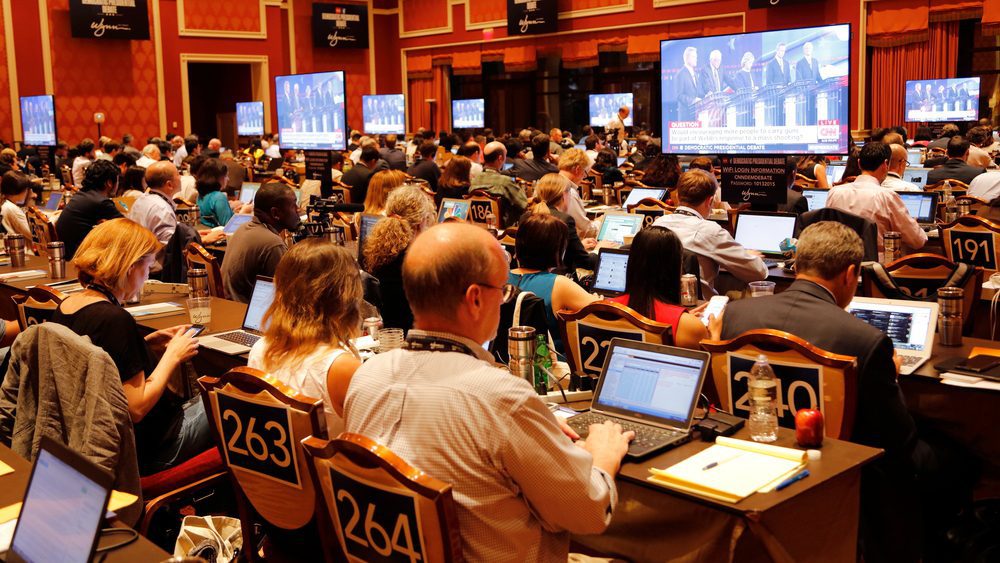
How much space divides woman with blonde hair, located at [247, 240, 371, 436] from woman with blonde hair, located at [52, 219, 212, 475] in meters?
0.50

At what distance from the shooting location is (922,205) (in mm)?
7121

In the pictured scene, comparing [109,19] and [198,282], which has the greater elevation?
[109,19]

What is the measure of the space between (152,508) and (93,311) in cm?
67

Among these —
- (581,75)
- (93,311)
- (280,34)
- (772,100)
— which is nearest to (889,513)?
(93,311)

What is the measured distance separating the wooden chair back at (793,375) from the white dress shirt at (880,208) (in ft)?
11.5

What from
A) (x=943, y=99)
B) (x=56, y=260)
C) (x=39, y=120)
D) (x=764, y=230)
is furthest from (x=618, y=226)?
(x=39, y=120)

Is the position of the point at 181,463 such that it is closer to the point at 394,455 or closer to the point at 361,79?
the point at 394,455

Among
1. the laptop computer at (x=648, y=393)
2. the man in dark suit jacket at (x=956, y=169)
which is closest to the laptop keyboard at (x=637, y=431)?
the laptop computer at (x=648, y=393)

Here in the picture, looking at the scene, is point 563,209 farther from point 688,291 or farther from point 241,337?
point 241,337

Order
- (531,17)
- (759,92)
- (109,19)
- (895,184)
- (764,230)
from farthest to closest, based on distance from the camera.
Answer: (109,19) < (531,17) < (895,184) < (759,92) < (764,230)

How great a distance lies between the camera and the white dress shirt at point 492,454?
73.3 inches

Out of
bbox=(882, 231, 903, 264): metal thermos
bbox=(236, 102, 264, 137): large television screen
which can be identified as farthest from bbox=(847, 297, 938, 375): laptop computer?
bbox=(236, 102, 264, 137): large television screen

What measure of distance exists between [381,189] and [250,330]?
259cm

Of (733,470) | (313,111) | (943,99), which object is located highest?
(943,99)
